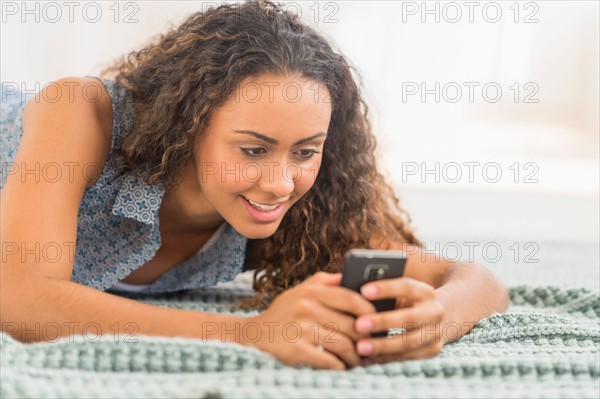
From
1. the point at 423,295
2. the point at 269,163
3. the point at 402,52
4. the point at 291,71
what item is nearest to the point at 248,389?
the point at 423,295

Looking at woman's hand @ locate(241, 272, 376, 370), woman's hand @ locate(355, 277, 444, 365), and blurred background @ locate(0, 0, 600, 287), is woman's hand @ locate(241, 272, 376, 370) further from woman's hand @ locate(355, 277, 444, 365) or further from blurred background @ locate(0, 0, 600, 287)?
blurred background @ locate(0, 0, 600, 287)

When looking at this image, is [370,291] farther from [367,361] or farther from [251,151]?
[251,151]

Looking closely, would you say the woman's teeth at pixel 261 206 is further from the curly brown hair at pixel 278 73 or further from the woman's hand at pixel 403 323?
the woman's hand at pixel 403 323

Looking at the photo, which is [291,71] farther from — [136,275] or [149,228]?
[136,275]

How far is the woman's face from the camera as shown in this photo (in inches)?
43.7

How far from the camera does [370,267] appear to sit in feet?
2.80

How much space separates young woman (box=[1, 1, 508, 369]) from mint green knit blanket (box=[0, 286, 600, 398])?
0.04 meters

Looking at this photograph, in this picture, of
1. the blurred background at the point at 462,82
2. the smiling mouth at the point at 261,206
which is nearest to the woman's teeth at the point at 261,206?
the smiling mouth at the point at 261,206

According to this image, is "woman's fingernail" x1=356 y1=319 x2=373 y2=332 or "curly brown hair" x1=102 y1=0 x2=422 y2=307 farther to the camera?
"curly brown hair" x1=102 y1=0 x2=422 y2=307

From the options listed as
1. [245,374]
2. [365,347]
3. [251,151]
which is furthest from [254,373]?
[251,151]

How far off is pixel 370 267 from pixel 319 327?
0.29 ft

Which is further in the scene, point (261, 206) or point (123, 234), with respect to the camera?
point (123, 234)

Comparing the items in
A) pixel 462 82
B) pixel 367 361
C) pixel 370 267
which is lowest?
pixel 367 361

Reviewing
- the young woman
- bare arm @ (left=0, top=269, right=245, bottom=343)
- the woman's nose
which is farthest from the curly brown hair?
bare arm @ (left=0, top=269, right=245, bottom=343)
